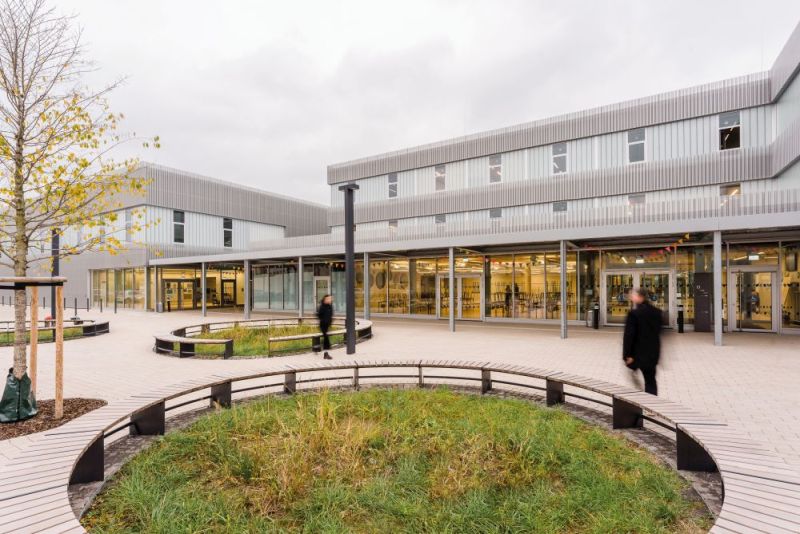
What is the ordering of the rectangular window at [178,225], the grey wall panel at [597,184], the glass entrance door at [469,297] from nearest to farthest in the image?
the grey wall panel at [597,184]
the glass entrance door at [469,297]
the rectangular window at [178,225]

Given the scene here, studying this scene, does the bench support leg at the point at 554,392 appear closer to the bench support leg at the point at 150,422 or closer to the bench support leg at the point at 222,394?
the bench support leg at the point at 222,394

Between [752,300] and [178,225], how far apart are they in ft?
105

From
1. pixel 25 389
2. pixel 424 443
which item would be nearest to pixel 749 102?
pixel 424 443

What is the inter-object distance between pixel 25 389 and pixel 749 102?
79.9 ft

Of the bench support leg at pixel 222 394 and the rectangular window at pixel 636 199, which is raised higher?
the rectangular window at pixel 636 199

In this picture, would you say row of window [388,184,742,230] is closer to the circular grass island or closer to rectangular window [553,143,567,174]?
rectangular window [553,143,567,174]

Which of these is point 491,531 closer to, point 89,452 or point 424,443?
point 424,443

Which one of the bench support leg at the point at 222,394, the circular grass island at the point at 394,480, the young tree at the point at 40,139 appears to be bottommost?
the circular grass island at the point at 394,480

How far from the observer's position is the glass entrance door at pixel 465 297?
21245 millimetres

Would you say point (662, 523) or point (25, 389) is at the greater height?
point (25, 389)

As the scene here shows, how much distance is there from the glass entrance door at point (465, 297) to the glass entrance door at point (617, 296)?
18.8ft

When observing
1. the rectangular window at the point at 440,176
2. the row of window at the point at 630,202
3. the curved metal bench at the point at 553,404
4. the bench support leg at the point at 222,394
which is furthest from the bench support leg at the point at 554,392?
the rectangular window at the point at 440,176

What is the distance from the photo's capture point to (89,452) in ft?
13.0

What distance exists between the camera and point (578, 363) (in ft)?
31.6
